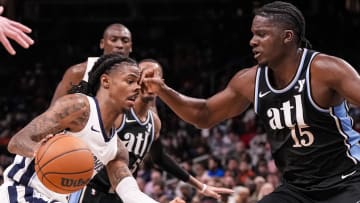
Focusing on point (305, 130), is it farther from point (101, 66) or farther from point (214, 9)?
point (214, 9)

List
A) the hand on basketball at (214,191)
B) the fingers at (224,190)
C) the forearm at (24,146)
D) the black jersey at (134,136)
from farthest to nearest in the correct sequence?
1. the black jersey at (134,136)
2. the hand on basketball at (214,191)
3. the fingers at (224,190)
4. the forearm at (24,146)

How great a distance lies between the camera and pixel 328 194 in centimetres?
430

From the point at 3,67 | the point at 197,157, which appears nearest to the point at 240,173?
the point at 197,157

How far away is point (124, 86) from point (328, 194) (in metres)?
1.40

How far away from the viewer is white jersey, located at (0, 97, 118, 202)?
437 centimetres

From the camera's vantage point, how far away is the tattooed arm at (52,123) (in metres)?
4.09

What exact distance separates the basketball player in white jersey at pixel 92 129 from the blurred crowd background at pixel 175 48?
6.82 m

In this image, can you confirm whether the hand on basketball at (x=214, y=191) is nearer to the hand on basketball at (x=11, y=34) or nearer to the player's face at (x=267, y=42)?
the player's face at (x=267, y=42)

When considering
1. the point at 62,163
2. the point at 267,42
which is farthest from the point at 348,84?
the point at 62,163

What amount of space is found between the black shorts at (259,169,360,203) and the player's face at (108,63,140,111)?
40.9 inches

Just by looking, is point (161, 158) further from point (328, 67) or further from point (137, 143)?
point (328, 67)

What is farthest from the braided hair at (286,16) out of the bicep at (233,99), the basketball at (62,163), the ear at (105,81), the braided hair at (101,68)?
the basketball at (62,163)

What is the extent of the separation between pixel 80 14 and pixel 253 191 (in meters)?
11.0

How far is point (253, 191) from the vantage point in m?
8.95
